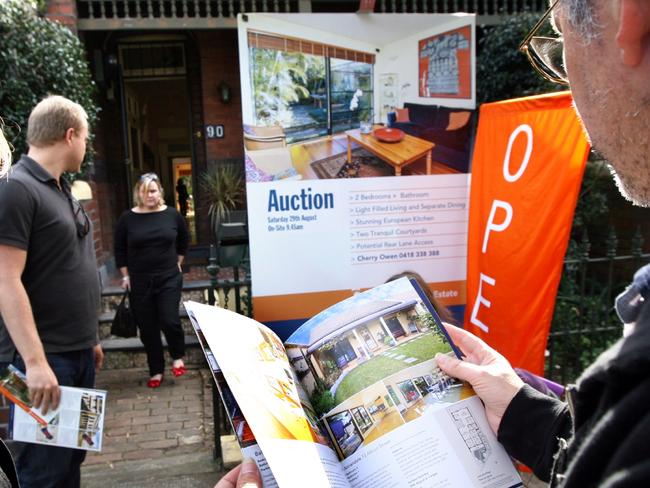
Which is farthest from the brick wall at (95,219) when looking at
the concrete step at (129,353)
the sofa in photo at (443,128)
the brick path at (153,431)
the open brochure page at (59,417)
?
the sofa in photo at (443,128)

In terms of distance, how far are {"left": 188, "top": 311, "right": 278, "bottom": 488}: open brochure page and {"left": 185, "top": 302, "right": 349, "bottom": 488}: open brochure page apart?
0.04 m

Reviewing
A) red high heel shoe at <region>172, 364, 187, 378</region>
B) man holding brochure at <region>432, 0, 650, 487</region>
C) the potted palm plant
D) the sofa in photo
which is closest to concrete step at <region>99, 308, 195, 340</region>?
red high heel shoe at <region>172, 364, 187, 378</region>

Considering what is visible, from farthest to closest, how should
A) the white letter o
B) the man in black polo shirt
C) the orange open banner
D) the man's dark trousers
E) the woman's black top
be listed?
the woman's black top
the white letter o
the orange open banner
the man's dark trousers
the man in black polo shirt

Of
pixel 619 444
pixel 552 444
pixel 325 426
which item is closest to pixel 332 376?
pixel 325 426

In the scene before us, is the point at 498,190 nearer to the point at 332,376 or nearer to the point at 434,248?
the point at 434,248

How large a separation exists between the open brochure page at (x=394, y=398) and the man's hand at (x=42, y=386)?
53.2 inches

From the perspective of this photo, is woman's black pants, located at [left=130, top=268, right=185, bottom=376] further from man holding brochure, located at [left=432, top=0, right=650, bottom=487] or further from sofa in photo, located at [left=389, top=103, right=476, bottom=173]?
man holding brochure, located at [left=432, top=0, right=650, bottom=487]

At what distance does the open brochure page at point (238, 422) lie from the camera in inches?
41.1

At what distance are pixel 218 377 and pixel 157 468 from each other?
2.88 meters

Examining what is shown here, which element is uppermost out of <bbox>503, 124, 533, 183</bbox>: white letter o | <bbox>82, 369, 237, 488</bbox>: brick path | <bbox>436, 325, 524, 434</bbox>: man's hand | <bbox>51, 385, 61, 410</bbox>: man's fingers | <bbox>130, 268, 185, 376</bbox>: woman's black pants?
<bbox>503, 124, 533, 183</bbox>: white letter o

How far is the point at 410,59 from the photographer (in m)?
2.79

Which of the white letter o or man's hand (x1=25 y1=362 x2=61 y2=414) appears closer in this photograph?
man's hand (x1=25 y1=362 x2=61 y2=414)

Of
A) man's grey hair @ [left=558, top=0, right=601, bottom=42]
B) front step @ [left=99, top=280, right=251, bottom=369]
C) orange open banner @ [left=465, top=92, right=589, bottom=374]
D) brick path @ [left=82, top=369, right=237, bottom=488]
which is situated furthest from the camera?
front step @ [left=99, top=280, right=251, bottom=369]

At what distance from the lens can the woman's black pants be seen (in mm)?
4527
